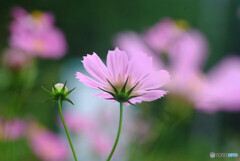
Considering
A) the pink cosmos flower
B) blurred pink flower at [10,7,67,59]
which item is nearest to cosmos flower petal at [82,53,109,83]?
the pink cosmos flower

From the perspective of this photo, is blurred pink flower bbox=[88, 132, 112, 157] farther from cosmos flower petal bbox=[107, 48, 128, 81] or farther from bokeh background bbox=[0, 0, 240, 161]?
cosmos flower petal bbox=[107, 48, 128, 81]

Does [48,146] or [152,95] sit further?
[48,146]

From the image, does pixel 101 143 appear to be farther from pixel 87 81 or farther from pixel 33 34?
pixel 87 81

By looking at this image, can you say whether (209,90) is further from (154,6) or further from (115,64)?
(154,6)

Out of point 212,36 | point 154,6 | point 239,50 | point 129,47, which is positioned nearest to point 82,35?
point 154,6

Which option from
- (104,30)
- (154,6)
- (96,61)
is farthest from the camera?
(104,30)

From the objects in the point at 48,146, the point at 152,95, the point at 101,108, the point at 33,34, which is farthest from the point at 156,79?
the point at 101,108

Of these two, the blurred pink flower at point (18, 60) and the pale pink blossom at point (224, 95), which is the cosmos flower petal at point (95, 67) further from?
the blurred pink flower at point (18, 60)
